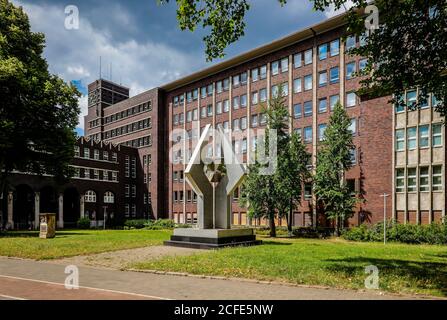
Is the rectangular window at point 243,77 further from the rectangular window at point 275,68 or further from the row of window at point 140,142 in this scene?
the row of window at point 140,142

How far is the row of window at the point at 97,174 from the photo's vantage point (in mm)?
60875

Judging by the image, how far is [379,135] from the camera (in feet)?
116

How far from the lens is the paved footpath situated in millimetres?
9188

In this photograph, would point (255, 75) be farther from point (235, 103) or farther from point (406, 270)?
point (406, 270)

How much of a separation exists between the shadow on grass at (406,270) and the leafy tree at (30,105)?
24430mm

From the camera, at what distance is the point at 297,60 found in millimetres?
48344

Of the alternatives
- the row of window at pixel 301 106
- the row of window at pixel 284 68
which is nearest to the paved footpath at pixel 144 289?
the row of window at pixel 284 68

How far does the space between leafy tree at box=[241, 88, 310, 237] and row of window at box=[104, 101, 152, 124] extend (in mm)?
37683

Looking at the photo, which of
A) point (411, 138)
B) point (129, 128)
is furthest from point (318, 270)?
point (129, 128)

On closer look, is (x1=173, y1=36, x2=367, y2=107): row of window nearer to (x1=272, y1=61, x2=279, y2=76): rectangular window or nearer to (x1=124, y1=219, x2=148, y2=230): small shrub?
(x1=272, y1=61, x2=279, y2=76): rectangular window

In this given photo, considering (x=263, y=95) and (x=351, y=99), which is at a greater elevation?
(x=263, y=95)

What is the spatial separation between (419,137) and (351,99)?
37.1ft

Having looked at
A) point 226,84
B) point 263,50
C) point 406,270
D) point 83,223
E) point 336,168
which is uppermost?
point 263,50

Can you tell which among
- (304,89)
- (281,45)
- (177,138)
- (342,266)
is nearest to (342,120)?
(304,89)
